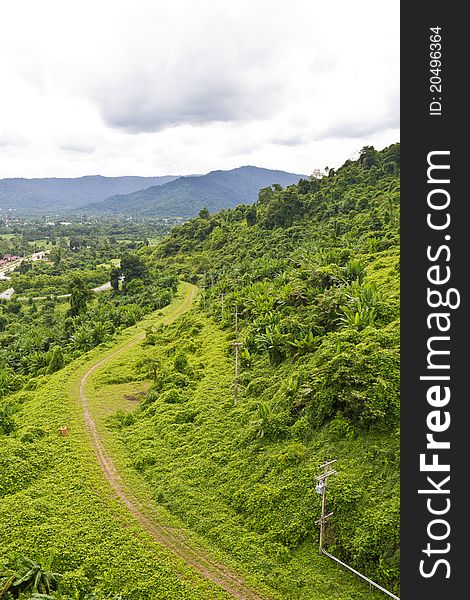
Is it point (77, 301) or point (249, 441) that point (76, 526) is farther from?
point (77, 301)

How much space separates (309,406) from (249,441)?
287 cm

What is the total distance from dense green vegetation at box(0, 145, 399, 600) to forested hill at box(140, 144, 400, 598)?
6cm

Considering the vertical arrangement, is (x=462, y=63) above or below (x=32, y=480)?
above

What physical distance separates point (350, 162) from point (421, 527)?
236 ft

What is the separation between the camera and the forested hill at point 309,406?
13.1 m

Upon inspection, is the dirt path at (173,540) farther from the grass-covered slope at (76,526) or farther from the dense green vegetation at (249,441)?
the dense green vegetation at (249,441)

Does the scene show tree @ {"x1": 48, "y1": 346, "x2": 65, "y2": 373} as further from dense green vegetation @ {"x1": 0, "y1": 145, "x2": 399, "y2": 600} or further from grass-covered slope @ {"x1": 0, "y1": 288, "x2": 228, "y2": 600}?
grass-covered slope @ {"x1": 0, "y1": 288, "x2": 228, "y2": 600}

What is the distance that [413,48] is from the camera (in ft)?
25.8

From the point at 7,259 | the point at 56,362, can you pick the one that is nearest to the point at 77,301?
the point at 56,362

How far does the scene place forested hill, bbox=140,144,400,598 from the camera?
13.1m

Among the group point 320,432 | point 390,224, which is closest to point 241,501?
point 320,432

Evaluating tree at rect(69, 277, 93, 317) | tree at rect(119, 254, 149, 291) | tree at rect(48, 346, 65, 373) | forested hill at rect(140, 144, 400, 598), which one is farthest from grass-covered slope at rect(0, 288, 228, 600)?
tree at rect(119, 254, 149, 291)

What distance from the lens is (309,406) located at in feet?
58.0

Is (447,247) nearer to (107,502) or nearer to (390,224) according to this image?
(107,502)
